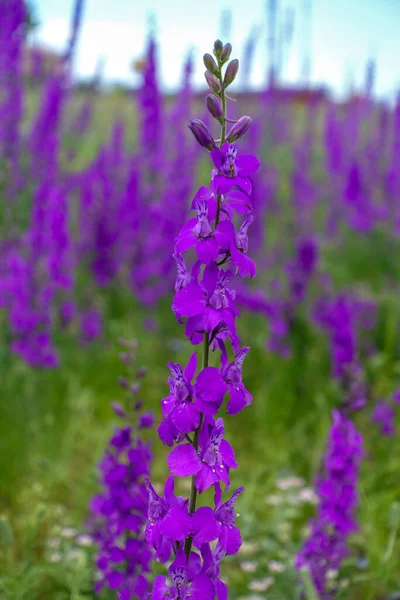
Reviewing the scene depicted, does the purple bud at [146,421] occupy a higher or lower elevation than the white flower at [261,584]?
higher

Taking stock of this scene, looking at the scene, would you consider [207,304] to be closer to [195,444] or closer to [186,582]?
[195,444]

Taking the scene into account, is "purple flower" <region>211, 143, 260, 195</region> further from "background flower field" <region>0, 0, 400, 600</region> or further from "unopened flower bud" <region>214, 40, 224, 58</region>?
"background flower field" <region>0, 0, 400, 600</region>

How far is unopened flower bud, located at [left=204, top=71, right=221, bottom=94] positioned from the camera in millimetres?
1159

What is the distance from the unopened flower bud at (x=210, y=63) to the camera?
1.17 m

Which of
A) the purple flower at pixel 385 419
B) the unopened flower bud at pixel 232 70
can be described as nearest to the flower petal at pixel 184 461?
the unopened flower bud at pixel 232 70

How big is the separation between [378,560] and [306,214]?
15.7 ft

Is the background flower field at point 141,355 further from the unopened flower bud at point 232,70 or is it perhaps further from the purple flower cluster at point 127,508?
the unopened flower bud at point 232,70

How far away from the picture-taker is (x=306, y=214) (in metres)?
7.05

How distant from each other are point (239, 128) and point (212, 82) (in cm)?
10

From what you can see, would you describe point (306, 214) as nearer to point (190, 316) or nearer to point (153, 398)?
point (153, 398)

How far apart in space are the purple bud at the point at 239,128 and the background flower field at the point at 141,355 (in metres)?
1.36

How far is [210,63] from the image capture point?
1171mm

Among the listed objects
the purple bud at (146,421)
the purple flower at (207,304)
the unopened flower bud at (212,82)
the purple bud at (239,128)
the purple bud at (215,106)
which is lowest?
the purple bud at (146,421)

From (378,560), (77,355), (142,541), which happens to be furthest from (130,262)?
(142,541)
